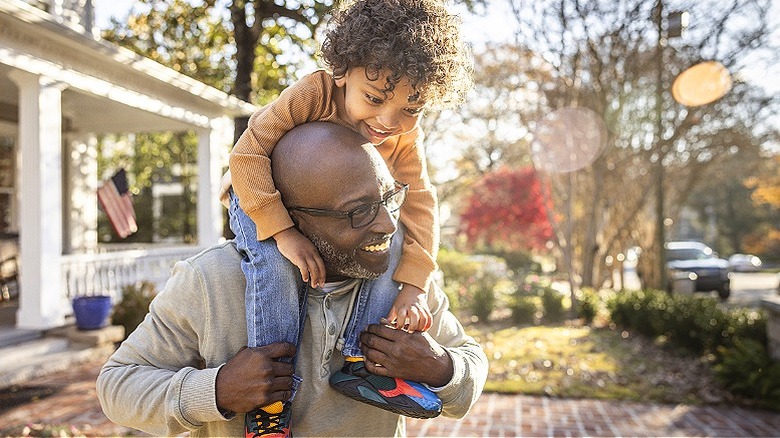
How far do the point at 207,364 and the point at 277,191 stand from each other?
1.44 ft

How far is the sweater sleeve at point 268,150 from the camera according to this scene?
138 cm

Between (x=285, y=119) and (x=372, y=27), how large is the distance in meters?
0.29

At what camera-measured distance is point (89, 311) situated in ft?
24.6

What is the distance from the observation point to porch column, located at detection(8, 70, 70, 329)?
24.0ft

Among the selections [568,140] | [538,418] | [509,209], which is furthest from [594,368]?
[509,209]

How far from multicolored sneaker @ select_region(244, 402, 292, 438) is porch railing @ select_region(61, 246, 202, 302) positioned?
268 inches

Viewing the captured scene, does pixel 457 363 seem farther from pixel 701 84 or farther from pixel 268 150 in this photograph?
pixel 701 84

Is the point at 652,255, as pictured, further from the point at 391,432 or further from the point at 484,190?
the point at 391,432

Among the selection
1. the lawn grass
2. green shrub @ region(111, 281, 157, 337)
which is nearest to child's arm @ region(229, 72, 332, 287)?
the lawn grass

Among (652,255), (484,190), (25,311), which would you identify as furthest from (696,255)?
(25,311)

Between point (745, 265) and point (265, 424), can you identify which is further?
point (745, 265)

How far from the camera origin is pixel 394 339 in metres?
1.43

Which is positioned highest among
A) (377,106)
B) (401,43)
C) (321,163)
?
(401,43)

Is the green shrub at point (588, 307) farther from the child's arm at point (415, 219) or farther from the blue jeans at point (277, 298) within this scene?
the blue jeans at point (277, 298)
